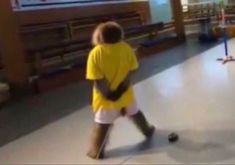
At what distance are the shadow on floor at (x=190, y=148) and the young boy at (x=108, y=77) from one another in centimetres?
27

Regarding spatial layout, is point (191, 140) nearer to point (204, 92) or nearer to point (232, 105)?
point (232, 105)

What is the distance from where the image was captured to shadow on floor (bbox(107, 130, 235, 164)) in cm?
339

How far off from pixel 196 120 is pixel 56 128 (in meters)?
1.53

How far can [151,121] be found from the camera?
177 inches

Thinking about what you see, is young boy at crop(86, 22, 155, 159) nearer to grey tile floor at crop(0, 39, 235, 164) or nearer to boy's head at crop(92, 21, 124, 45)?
boy's head at crop(92, 21, 124, 45)

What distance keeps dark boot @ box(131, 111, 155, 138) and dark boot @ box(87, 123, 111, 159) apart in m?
0.37

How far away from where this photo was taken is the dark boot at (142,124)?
3867 millimetres

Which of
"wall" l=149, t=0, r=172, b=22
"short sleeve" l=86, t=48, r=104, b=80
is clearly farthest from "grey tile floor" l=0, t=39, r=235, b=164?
"wall" l=149, t=0, r=172, b=22

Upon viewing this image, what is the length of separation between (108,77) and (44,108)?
8.10 feet

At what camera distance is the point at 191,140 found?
3799 mm

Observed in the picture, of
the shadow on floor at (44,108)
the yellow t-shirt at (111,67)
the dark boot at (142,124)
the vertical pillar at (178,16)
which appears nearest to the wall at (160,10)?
the vertical pillar at (178,16)

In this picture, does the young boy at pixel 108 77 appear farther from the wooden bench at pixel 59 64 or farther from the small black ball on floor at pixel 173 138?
the wooden bench at pixel 59 64

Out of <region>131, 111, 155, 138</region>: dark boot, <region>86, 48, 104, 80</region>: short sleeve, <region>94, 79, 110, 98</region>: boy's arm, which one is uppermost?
<region>86, 48, 104, 80</region>: short sleeve

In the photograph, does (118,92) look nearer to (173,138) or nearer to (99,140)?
(99,140)
